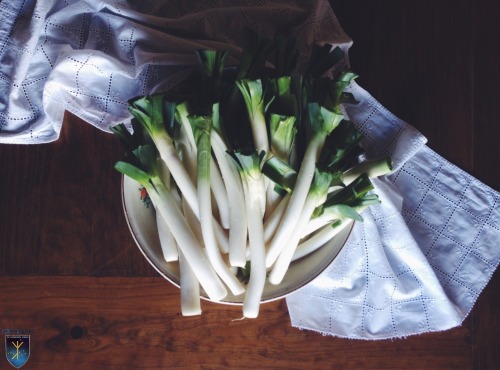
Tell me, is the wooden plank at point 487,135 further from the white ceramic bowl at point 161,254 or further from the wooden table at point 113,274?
the white ceramic bowl at point 161,254

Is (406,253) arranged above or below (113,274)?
above

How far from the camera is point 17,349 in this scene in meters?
0.90

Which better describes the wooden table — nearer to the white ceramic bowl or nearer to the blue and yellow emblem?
the blue and yellow emblem

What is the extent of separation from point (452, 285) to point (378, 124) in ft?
0.88

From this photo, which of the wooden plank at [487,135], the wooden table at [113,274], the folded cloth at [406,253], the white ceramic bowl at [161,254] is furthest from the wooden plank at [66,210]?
the wooden plank at [487,135]

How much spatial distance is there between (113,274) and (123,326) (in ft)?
0.25

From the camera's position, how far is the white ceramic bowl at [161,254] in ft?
2.55

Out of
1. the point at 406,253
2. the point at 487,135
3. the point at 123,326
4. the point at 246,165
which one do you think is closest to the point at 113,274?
A: the point at 123,326

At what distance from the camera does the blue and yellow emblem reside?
895 mm

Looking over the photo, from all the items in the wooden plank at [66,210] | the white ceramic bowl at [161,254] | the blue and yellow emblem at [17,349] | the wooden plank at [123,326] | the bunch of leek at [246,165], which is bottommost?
the blue and yellow emblem at [17,349]

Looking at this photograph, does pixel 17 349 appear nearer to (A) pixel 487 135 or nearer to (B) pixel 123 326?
(B) pixel 123 326

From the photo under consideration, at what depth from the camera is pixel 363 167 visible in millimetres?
773

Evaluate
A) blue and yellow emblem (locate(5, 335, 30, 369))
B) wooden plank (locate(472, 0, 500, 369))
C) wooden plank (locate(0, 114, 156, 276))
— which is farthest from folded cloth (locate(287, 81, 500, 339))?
blue and yellow emblem (locate(5, 335, 30, 369))

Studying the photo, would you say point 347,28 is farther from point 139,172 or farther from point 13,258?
point 13,258
